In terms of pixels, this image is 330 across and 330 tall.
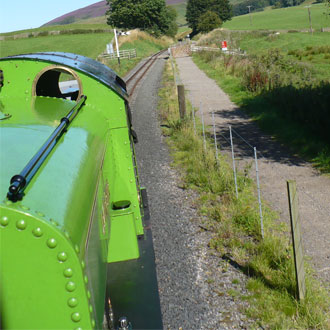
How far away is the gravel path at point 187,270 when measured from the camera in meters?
4.53

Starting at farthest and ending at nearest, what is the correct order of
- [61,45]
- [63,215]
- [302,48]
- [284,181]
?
[61,45] → [302,48] → [284,181] → [63,215]

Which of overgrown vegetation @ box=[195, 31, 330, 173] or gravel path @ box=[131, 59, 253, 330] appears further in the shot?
overgrown vegetation @ box=[195, 31, 330, 173]

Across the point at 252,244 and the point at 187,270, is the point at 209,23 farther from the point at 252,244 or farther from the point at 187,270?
the point at 187,270

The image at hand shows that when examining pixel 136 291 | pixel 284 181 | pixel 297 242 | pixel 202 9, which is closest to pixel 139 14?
pixel 202 9

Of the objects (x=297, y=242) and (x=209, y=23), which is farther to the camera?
(x=209, y=23)

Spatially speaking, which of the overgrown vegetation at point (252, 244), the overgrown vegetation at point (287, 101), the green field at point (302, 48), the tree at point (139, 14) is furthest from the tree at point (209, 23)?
the overgrown vegetation at point (252, 244)

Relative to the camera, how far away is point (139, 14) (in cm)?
7362

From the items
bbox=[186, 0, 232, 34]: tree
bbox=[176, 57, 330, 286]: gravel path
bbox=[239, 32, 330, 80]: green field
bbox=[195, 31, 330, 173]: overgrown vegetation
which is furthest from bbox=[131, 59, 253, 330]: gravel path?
bbox=[186, 0, 232, 34]: tree

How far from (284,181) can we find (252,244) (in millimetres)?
3017

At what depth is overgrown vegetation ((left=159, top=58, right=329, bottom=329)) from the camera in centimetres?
440

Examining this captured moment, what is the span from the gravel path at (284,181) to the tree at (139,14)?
6224cm

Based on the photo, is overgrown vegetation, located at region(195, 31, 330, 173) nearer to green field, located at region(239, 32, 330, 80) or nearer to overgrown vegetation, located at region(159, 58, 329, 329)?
overgrown vegetation, located at region(159, 58, 329, 329)

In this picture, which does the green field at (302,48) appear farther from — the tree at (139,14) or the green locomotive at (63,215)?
the tree at (139,14)

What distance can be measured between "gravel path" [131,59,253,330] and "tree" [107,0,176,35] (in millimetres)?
69392
